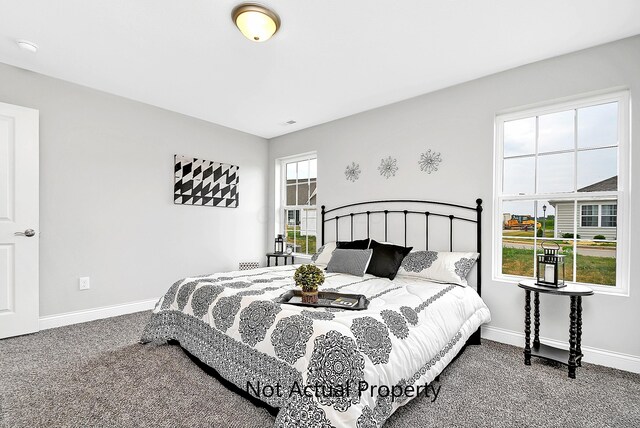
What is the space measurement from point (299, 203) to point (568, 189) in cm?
333

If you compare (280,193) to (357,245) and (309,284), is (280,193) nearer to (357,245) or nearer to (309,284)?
(357,245)

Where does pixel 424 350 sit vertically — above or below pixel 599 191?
below

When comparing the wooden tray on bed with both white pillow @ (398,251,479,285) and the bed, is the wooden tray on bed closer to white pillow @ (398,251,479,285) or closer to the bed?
the bed

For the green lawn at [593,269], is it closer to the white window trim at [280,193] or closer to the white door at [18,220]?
the white window trim at [280,193]

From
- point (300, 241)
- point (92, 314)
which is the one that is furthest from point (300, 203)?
point (92, 314)

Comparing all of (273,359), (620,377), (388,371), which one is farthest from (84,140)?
(620,377)

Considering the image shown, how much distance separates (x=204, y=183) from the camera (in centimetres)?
426

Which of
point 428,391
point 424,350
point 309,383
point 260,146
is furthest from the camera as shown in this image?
point 260,146

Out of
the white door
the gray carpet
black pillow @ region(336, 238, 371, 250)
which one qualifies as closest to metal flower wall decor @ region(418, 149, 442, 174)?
black pillow @ region(336, 238, 371, 250)

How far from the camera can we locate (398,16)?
6.89ft

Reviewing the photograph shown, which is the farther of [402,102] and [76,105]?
[402,102]

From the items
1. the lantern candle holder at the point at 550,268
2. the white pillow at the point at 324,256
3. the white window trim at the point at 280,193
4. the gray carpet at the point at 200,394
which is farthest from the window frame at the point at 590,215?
the white window trim at the point at 280,193

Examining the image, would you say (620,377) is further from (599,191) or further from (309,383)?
(309,383)

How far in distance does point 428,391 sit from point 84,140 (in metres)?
3.97
